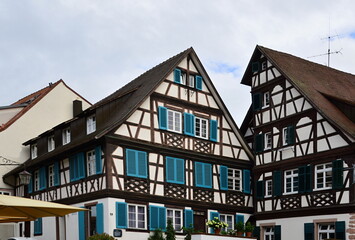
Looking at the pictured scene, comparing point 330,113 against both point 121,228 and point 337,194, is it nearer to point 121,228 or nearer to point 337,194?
point 337,194

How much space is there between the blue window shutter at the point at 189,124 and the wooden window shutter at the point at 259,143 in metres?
3.67

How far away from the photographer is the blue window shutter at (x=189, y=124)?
27484mm

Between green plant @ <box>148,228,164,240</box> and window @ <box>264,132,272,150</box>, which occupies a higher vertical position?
window @ <box>264,132,272,150</box>

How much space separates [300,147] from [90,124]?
384 inches

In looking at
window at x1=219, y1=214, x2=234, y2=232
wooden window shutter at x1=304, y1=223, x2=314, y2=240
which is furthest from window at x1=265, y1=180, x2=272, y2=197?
wooden window shutter at x1=304, y1=223, x2=314, y2=240

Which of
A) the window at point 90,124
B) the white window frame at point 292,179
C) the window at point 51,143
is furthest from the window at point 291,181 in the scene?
the window at point 51,143

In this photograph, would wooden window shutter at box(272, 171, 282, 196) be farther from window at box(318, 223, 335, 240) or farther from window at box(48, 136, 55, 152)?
window at box(48, 136, 55, 152)

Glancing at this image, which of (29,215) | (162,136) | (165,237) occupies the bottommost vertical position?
(165,237)

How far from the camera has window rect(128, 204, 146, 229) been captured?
2458 cm

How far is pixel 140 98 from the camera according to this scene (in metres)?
25.8

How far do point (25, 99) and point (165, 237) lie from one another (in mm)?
18746

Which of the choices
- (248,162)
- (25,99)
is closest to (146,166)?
(248,162)

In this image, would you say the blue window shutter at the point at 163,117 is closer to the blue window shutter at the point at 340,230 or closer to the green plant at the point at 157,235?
the green plant at the point at 157,235

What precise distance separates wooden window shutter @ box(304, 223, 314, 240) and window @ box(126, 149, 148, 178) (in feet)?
24.4
